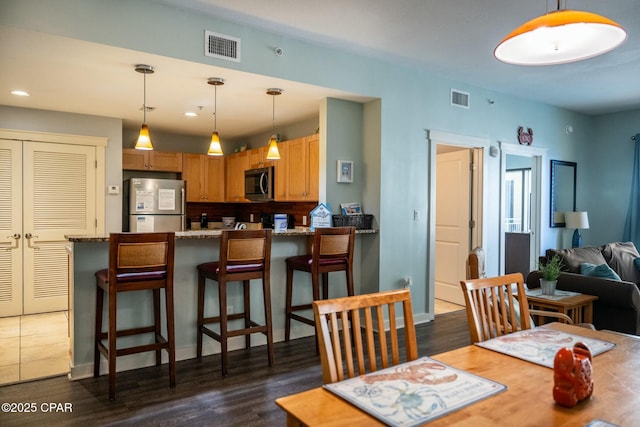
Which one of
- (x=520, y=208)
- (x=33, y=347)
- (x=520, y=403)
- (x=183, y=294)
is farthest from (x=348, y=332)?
(x=520, y=208)

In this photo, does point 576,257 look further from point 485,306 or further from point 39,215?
point 39,215

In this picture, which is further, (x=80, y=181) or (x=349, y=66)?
(x=80, y=181)

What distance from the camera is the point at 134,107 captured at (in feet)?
16.3

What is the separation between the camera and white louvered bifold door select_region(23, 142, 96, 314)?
5.05 metres

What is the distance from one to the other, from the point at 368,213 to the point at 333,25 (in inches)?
74.8

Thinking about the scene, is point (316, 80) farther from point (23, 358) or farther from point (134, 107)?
point (23, 358)

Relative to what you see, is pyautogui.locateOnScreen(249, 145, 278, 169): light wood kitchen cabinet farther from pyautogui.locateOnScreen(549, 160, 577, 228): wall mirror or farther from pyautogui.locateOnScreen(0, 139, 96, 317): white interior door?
pyautogui.locateOnScreen(549, 160, 577, 228): wall mirror

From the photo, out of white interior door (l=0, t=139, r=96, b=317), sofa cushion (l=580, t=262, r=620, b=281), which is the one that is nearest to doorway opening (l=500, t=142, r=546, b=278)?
sofa cushion (l=580, t=262, r=620, b=281)

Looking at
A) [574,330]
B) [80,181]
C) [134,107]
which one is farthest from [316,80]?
[80,181]

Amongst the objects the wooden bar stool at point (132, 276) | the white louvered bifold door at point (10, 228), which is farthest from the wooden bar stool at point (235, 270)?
the white louvered bifold door at point (10, 228)

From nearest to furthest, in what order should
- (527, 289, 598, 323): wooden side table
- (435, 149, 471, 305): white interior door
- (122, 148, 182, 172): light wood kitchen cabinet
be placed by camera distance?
1. (527, 289, 598, 323): wooden side table
2. (435, 149, 471, 305): white interior door
3. (122, 148, 182, 172): light wood kitchen cabinet

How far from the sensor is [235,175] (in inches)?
267

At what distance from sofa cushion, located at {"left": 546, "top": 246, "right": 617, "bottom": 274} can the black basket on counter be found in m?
1.95

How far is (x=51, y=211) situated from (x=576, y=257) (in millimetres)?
5988
